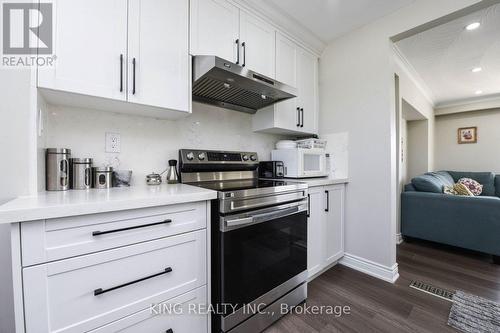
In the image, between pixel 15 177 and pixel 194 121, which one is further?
pixel 194 121

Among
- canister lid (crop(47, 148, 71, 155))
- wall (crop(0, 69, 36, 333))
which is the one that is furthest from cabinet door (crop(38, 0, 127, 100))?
canister lid (crop(47, 148, 71, 155))

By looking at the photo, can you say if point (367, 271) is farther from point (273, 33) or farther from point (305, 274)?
point (273, 33)

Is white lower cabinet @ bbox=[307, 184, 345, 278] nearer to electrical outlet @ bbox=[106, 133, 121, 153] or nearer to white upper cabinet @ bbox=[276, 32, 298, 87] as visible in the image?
white upper cabinet @ bbox=[276, 32, 298, 87]

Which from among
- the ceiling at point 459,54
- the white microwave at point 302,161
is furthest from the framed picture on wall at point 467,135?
the white microwave at point 302,161

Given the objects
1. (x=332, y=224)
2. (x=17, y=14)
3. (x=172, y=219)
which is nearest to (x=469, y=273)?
(x=332, y=224)

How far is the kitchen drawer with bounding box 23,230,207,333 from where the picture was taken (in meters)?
0.74

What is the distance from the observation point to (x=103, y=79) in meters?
1.09

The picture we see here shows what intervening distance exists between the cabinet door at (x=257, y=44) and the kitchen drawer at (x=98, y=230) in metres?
1.31

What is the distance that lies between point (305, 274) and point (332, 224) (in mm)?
655

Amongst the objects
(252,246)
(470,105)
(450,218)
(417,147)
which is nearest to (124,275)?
(252,246)

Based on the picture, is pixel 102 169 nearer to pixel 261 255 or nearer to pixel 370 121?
pixel 261 255

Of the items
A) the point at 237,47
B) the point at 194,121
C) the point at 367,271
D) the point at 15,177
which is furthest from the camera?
the point at 367,271

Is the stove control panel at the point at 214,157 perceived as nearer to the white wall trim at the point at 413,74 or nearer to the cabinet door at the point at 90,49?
the cabinet door at the point at 90,49

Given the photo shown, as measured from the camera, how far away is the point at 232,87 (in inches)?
61.8
